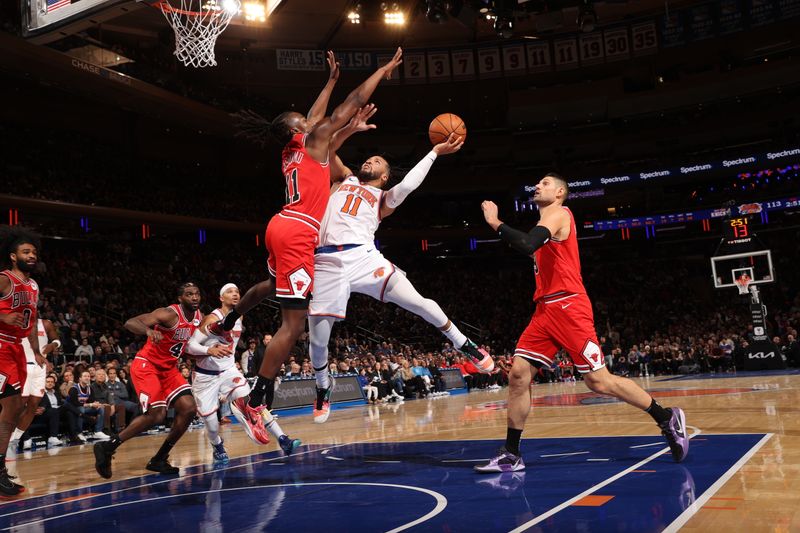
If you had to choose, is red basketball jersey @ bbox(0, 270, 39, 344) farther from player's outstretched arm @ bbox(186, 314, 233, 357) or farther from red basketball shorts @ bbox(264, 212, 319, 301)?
red basketball shorts @ bbox(264, 212, 319, 301)

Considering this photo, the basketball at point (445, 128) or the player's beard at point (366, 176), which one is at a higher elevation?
the basketball at point (445, 128)

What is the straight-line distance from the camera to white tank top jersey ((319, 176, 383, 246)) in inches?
211

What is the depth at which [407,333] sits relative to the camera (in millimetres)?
27031

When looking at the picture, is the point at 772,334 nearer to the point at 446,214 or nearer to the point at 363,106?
the point at 446,214

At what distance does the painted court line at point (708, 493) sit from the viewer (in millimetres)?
3090

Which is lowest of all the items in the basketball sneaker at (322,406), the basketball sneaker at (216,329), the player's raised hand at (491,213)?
the basketball sneaker at (322,406)

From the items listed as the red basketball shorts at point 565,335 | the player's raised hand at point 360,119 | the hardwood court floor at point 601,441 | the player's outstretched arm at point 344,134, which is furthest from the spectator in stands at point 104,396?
the red basketball shorts at point 565,335

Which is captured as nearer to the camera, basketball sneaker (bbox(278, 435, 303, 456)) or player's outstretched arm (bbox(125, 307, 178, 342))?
basketball sneaker (bbox(278, 435, 303, 456))

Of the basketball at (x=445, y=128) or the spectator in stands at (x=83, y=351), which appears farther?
the spectator in stands at (x=83, y=351)

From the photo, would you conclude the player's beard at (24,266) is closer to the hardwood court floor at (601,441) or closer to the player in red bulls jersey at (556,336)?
the hardwood court floor at (601,441)

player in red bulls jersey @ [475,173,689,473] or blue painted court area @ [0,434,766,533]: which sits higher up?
player in red bulls jersey @ [475,173,689,473]

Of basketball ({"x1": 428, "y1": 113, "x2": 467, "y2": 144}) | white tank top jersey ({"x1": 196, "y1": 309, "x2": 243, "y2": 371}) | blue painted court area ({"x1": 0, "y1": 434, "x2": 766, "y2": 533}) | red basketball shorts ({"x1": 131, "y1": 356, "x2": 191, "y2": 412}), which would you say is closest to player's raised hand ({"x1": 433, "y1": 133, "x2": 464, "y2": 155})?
basketball ({"x1": 428, "y1": 113, "x2": 467, "y2": 144})

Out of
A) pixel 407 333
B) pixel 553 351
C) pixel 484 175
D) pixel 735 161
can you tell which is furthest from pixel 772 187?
pixel 553 351

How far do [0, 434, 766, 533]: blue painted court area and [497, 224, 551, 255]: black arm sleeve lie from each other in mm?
1492
